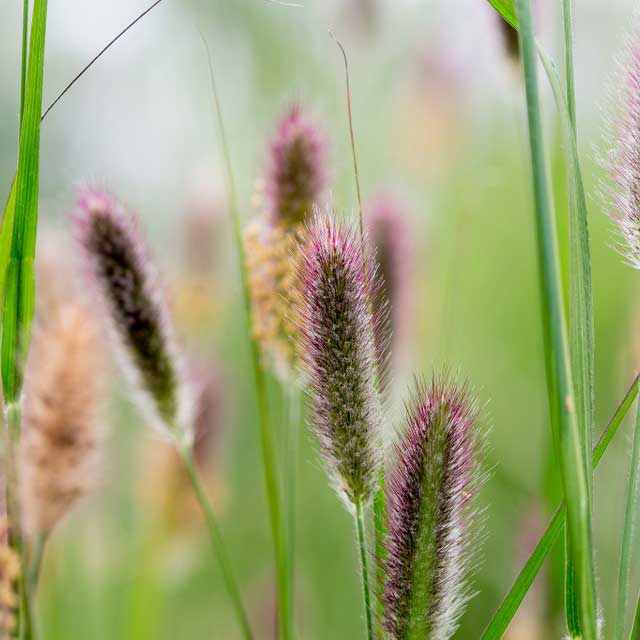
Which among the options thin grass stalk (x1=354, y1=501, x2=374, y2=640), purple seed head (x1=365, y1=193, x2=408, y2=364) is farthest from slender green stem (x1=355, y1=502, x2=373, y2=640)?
purple seed head (x1=365, y1=193, x2=408, y2=364)

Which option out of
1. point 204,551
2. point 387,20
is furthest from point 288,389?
point 204,551

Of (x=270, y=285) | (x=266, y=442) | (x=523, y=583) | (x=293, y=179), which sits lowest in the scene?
(x=523, y=583)

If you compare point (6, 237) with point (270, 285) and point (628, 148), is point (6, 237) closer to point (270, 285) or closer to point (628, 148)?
point (270, 285)

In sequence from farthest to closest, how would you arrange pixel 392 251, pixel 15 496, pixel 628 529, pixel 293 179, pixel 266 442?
pixel 392 251 → pixel 293 179 → pixel 266 442 → pixel 15 496 → pixel 628 529

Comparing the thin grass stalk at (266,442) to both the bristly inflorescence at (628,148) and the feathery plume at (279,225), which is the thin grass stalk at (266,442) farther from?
the bristly inflorescence at (628,148)

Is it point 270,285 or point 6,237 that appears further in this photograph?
point 270,285

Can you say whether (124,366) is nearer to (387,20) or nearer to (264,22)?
(387,20)

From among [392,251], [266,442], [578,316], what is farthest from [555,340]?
[392,251]
